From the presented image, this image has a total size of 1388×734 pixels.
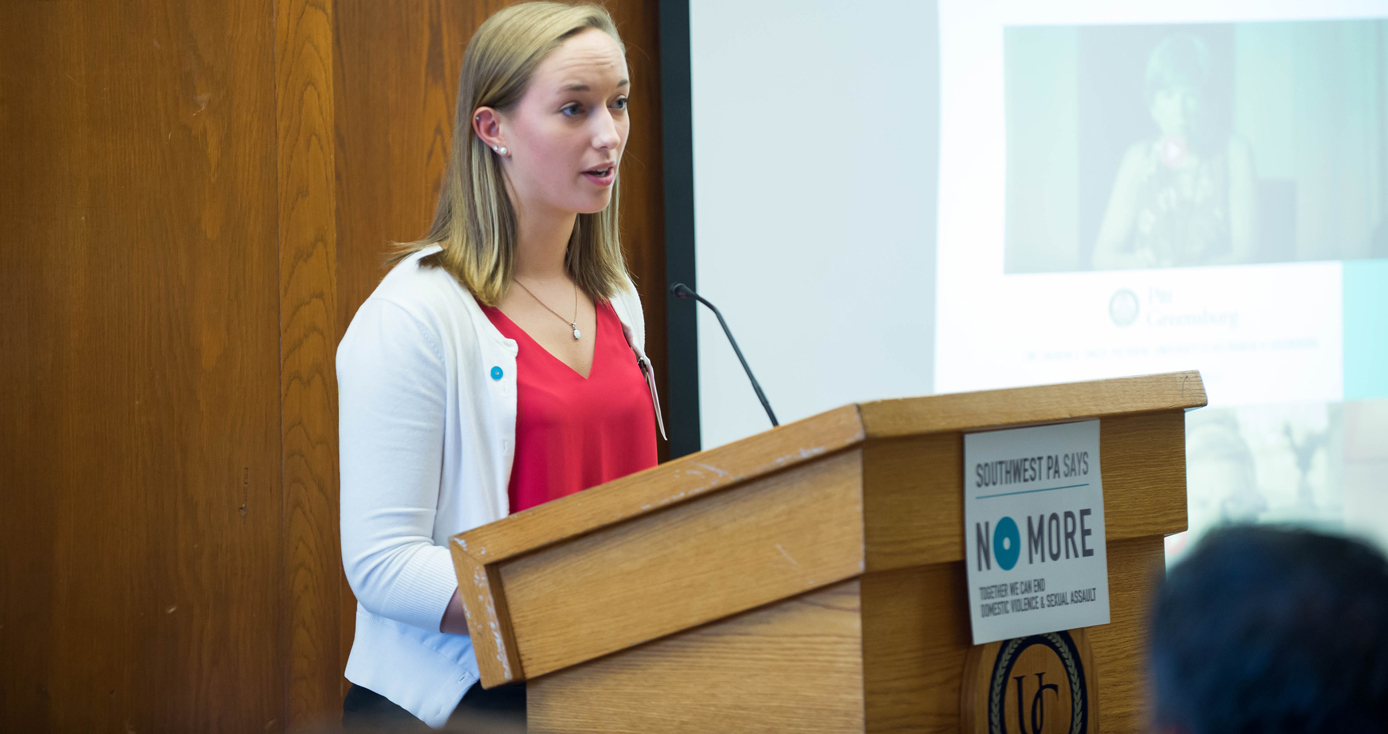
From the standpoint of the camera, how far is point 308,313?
2025 millimetres

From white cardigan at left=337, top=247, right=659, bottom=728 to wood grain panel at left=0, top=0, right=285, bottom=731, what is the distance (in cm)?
96

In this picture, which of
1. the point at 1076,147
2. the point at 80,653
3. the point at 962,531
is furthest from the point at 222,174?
the point at 1076,147

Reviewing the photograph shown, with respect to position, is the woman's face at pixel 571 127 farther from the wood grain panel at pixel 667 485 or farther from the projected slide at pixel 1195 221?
the projected slide at pixel 1195 221

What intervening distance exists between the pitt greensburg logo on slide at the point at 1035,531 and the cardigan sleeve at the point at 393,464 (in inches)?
21.9

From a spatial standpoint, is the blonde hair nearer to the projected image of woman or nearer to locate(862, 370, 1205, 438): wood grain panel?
locate(862, 370, 1205, 438): wood grain panel

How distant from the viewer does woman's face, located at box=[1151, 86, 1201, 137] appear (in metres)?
2.41

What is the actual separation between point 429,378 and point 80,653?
1262 mm

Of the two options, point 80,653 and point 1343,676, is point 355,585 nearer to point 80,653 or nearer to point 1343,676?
point 1343,676

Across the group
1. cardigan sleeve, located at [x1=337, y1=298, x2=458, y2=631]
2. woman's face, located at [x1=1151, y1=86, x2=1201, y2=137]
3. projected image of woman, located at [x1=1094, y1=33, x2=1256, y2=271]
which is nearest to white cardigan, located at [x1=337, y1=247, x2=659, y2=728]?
cardigan sleeve, located at [x1=337, y1=298, x2=458, y2=631]

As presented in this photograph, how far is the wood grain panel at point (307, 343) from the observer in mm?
2002

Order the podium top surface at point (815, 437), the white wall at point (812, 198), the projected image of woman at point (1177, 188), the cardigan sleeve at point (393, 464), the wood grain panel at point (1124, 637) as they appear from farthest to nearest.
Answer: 1. the projected image of woman at point (1177, 188)
2. the white wall at point (812, 198)
3. the cardigan sleeve at point (393, 464)
4. the wood grain panel at point (1124, 637)
5. the podium top surface at point (815, 437)

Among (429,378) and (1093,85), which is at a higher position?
(1093,85)

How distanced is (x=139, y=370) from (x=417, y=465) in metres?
1.12

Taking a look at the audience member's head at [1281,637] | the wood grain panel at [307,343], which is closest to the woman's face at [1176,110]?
the wood grain panel at [307,343]
